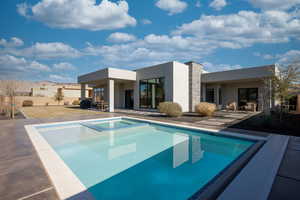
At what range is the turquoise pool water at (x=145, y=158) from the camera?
107 inches

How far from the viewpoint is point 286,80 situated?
6.71m

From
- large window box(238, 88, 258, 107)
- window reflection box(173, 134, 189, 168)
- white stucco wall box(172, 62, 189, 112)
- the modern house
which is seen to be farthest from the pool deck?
large window box(238, 88, 258, 107)

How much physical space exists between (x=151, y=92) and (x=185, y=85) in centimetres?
325

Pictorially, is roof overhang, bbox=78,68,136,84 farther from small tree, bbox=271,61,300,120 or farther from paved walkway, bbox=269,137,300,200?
paved walkway, bbox=269,137,300,200

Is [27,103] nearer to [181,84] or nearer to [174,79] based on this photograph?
[174,79]

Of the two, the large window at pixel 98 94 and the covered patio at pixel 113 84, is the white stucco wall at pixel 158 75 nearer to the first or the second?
the covered patio at pixel 113 84

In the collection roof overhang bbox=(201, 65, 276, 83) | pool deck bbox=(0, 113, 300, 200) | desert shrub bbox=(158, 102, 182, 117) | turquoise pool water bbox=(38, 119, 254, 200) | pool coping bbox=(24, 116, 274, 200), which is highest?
roof overhang bbox=(201, 65, 276, 83)

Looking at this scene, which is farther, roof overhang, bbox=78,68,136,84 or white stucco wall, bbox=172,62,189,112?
roof overhang, bbox=78,68,136,84

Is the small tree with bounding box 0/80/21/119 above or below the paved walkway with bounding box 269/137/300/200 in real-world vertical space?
above

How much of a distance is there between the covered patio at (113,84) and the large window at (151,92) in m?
1.57

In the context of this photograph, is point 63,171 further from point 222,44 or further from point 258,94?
point 222,44

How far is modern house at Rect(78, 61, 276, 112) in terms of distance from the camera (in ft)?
37.1

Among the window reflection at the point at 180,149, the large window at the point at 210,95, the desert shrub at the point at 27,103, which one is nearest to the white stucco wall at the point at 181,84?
the large window at the point at 210,95

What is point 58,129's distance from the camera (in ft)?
23.0
